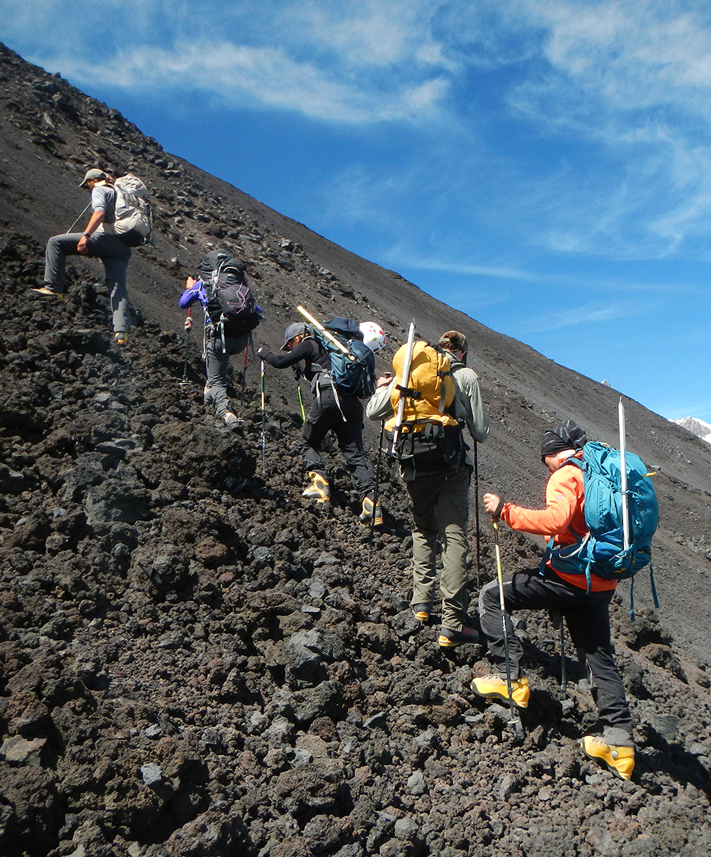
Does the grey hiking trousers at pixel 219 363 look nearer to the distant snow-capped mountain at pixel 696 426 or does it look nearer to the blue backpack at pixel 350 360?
the blue backpack at pixel 350 360

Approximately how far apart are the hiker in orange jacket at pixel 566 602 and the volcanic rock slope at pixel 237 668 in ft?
0.56

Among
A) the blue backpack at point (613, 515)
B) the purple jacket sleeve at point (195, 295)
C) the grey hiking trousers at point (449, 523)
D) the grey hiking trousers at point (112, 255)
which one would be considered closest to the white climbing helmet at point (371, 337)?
the purple jacket sleeve at point (195, 295)

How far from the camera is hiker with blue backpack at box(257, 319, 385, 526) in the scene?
18.1 ft

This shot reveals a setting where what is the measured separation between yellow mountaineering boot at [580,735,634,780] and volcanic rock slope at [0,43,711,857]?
0.08 m

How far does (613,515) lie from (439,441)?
1.06 metres

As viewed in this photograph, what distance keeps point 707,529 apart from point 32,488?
13.7 metres

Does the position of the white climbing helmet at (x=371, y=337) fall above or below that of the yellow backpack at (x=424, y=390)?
above

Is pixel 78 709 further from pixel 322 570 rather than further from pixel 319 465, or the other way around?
pixel 319 465

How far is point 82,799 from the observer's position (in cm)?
257

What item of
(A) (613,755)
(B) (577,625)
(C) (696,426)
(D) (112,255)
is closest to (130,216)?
(D) (112,255)

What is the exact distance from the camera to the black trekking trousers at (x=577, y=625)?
3508mm

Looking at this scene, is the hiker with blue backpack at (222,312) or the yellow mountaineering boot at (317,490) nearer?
the yellow mountaineering boot at (317,490)

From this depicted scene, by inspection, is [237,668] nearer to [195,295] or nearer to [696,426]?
[195,295]

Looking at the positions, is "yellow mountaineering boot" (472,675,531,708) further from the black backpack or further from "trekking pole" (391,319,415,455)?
the black backpack
